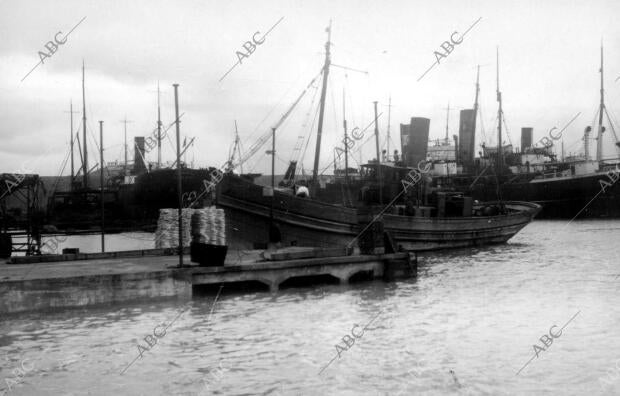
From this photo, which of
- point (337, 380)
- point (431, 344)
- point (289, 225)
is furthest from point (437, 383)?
point (289, 225)

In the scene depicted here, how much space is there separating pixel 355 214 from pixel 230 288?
29.4 ft

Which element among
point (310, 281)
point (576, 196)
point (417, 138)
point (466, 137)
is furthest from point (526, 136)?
point (310, 281)

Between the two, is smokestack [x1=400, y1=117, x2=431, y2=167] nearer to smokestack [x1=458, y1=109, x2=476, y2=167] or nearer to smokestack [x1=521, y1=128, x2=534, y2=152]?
smokestack [x1=458, y1=109, x2=476, y2=167]

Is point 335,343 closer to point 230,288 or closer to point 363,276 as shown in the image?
point 230,288

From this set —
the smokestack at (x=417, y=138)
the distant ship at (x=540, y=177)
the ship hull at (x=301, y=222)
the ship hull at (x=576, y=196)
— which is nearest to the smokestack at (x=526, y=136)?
the distant ship at (x=540, y=177)

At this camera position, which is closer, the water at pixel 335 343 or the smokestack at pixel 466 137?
the water at pixel 335 343

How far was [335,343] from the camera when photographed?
973 centimetres

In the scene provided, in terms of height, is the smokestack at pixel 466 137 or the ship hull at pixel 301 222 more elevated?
the smokestack at pixel 466 137

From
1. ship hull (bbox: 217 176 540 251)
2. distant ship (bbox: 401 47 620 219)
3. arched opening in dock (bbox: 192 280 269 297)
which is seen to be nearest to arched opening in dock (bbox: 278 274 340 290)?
arched opening in dock (bbox: 192 280 269 297)

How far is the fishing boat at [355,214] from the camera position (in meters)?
19.9

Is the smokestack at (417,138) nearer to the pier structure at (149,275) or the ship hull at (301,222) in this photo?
the ship hull at (301,222)

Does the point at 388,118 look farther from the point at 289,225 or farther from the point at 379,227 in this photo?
the point at 379,227

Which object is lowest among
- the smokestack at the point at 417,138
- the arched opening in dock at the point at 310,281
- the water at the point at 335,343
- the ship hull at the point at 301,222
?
the water at the point at 335,343

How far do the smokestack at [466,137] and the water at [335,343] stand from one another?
43.8 m
